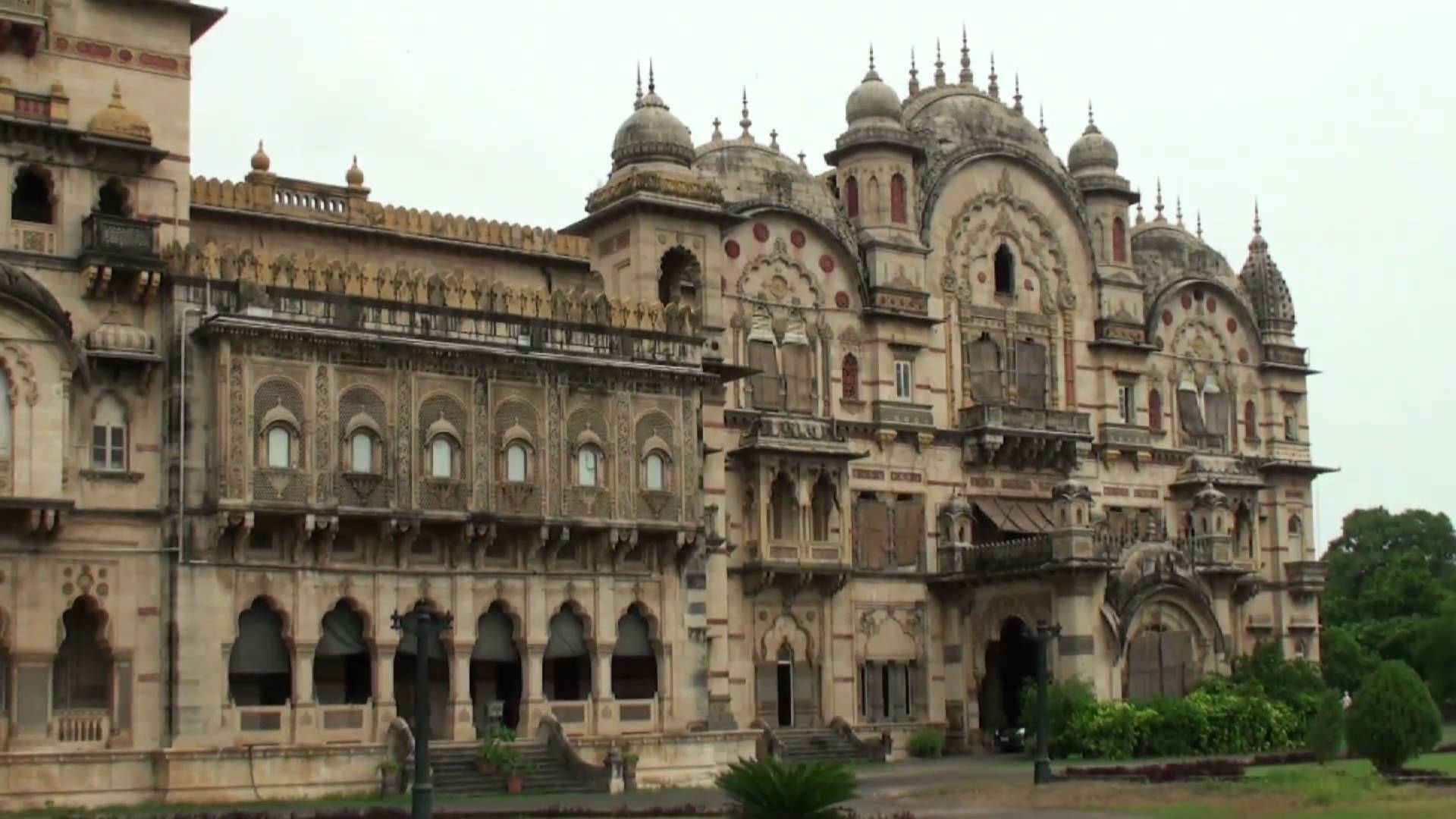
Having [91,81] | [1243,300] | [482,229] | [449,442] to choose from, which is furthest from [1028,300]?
[91,81]

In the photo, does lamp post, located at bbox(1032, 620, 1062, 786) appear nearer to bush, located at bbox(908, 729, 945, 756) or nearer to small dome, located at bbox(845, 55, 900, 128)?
bush, located at bbox(908, 729, 945, 756)

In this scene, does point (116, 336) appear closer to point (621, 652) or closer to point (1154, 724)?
point (621, 652)

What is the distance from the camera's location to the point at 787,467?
4409 cm

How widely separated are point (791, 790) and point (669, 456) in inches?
633

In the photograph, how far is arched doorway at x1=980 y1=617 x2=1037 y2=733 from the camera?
48.3 meters

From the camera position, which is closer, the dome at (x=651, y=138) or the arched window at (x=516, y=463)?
the arched window at (x=516, y=463)

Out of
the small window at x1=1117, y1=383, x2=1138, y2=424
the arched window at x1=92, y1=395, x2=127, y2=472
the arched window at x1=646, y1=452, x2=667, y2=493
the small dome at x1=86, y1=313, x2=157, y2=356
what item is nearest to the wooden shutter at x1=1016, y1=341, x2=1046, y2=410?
the small window at x1=1117, y1=383, x2=1138, y2=424

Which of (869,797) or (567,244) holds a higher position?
(567,244)

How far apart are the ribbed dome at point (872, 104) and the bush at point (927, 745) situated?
49.8 ft

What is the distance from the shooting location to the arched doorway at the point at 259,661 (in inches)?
1335

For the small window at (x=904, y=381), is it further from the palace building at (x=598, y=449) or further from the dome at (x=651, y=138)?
the dome at (x=651, y=138)

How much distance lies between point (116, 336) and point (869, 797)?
1487 cm

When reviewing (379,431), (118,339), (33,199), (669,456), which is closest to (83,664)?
(118,339)

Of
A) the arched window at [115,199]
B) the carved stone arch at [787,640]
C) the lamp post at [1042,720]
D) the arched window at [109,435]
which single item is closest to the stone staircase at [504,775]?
the arched window at [109,435]
